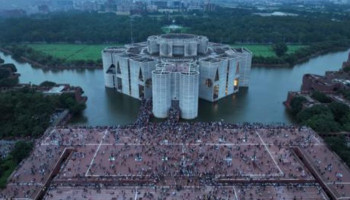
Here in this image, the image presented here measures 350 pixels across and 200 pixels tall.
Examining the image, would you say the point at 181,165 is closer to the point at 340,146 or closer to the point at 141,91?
the point at 340,146

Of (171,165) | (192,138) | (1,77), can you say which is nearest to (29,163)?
(171,165)

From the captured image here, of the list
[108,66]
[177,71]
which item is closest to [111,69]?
[108,66]

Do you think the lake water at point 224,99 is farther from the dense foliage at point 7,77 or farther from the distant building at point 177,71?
the dense foliage at point 7,77

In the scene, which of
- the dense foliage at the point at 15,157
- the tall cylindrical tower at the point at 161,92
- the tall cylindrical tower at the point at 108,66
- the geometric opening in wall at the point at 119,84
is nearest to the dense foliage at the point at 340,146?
the tall cylindrical tower at the point at 161,92

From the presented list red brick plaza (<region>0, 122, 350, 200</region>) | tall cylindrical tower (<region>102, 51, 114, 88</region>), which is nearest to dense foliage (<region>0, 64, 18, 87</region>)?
tall cylindrical tower (<region>102, 51, 114, 88</region>)

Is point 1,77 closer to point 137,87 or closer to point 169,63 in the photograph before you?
point 137,87
